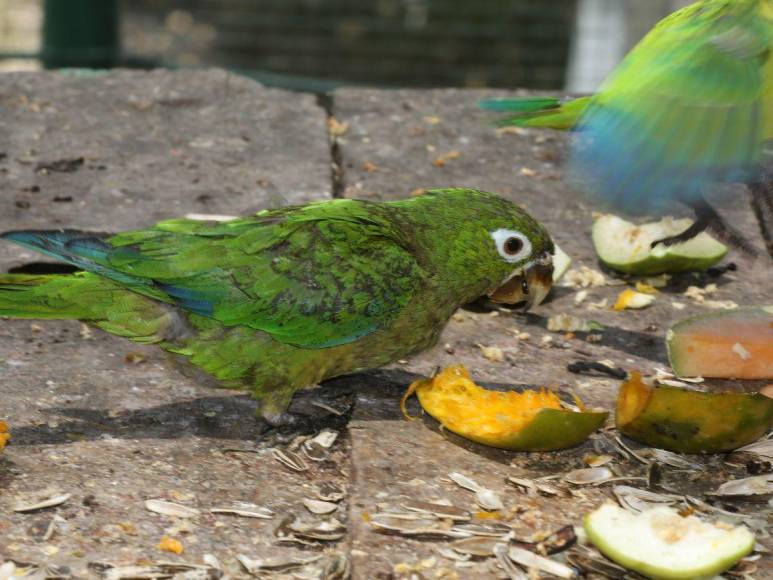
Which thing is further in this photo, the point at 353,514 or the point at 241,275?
the point at 241,275

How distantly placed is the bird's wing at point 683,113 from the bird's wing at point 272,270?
0.90 metres

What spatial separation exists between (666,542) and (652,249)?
1.78m

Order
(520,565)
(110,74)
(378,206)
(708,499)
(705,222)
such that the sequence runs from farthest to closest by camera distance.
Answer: (110,74)
(705,222)
(378,206)
(708,499)
(520,565)

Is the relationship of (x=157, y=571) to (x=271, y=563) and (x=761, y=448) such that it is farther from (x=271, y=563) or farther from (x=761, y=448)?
(x=761, y=448)

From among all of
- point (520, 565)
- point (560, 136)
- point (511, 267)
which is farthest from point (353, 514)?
point (560, 136)

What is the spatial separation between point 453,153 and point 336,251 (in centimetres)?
202

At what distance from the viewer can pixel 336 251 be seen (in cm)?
347

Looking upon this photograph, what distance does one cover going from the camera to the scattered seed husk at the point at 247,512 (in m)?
3.05

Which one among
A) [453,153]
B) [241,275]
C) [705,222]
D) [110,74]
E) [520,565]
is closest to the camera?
[520,565]

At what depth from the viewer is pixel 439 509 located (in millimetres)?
3084

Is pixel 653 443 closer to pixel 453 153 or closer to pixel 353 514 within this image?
pixel 353 514

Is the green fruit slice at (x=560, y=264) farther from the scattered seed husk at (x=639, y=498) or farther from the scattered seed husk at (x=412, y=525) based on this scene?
the scattered seed husk at (x=412, y=525)

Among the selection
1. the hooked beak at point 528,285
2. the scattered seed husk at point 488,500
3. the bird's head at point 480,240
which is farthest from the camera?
the hooked beak at point 528,285

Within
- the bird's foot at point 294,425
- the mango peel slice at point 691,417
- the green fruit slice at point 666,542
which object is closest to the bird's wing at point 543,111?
the mango peel slice at point 691,417
